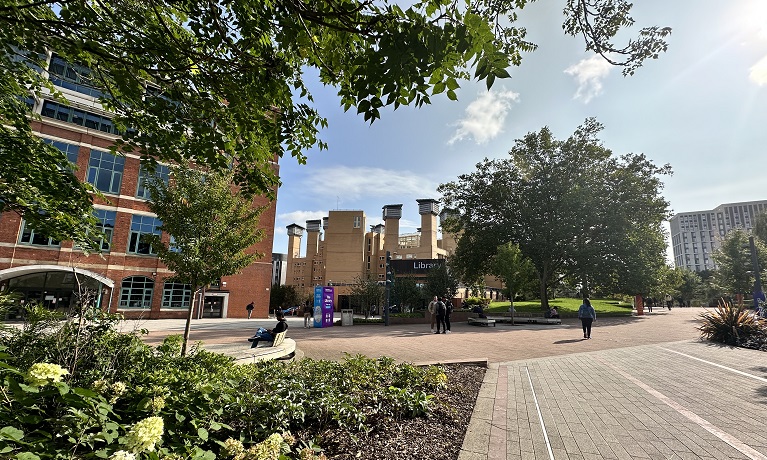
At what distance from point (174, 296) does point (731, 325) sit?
1328 inches

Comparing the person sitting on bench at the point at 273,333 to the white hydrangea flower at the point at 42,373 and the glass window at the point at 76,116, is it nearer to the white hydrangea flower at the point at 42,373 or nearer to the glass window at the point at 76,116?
the white hydrangea flower at the point at 42,373

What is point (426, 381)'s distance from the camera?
5273mm

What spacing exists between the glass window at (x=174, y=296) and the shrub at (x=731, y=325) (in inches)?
1235

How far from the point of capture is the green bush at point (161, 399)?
6.61 feet

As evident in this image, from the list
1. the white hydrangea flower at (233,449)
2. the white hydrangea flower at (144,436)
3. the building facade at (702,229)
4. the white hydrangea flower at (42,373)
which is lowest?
the white hydrangea flower at (233,449)

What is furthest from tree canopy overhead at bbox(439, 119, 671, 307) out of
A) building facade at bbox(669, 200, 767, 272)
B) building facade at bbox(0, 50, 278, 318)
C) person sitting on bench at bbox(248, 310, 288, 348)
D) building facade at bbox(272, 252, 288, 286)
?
building facade at bbox(669, 200, 767, 272)

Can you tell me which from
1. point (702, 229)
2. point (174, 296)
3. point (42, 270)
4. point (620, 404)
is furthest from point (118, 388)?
point (702, 229)

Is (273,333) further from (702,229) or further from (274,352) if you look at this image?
(702,229)

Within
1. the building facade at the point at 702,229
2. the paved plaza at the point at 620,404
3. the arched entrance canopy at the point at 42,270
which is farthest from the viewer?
the building facade at the point at 702,229

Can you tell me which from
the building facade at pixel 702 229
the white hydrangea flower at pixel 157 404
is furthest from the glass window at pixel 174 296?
the building facade at pixel 702 229

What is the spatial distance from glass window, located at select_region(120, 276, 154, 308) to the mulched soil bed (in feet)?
98.5

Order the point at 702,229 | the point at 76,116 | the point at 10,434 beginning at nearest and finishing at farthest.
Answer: the point at 10,434, the point at 76,116, the point at 702,229

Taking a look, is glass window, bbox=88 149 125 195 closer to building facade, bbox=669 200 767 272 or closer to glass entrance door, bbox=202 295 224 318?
glass entrance door, bbox=202 295 224 318

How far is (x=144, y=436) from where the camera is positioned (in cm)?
181
